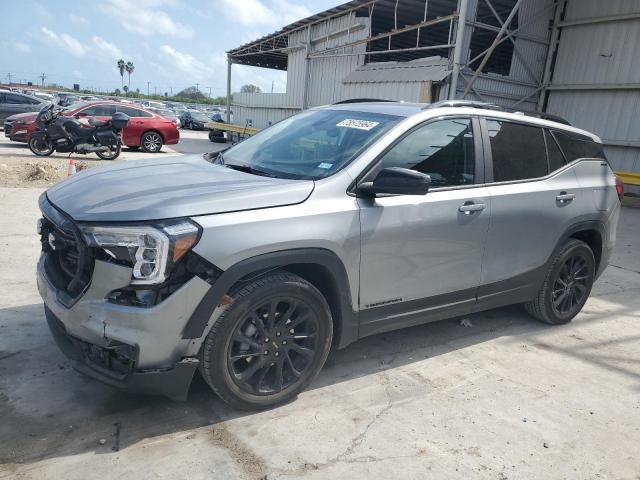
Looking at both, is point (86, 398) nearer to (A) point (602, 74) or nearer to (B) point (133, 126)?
(B) point (133, 126)

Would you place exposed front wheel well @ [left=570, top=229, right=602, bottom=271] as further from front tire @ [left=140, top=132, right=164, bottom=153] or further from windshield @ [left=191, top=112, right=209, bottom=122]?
windshield @ [left=191, top=112, right=209, bottom=122]

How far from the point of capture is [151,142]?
17.7 m

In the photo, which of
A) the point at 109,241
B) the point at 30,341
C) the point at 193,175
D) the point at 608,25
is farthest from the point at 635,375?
the point at 608,25

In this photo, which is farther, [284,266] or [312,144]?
[312,144]

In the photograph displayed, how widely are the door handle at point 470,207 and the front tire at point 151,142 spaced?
15782 millimetres

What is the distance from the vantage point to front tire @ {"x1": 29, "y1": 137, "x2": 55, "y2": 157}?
14.1 meters

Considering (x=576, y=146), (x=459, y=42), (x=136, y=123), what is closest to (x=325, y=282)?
(x=576, y=146)

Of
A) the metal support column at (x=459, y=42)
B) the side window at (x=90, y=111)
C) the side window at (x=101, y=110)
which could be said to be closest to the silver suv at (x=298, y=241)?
the metal support column at (x=459, y=42)

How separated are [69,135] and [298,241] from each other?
13159 millimetres

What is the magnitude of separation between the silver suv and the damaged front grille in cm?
1

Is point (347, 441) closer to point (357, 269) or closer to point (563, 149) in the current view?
point (357, 269)

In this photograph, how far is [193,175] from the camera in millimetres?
3279

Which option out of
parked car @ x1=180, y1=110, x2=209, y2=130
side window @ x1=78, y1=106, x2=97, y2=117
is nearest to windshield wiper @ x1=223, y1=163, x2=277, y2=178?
side window @ x1=78, y1=106, x2=97, y2=117

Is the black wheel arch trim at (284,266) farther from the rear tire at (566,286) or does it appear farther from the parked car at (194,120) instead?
the parked car at (194,120)
